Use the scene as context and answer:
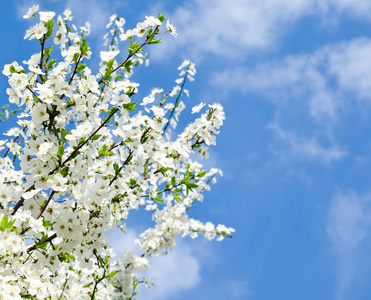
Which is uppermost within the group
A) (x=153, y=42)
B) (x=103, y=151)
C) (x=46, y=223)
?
(x=153, y=42)

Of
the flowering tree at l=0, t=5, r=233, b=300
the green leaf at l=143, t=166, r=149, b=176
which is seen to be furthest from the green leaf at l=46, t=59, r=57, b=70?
the green leaf at l=143, t=166, r=149, b=176

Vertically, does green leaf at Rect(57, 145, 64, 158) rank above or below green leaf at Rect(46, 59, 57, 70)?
below

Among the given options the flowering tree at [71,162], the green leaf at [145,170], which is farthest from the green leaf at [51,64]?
the green leaf at [145,170]

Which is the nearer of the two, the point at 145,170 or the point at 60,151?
the point at 60,151

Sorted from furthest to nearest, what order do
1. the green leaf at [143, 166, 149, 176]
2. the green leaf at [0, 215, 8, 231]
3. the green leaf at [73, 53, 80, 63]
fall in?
the green leaf at [143, 166, 149, 176] < the green leaf at [73, 53, 80, 63] < the green leaf at [0, 215, 8, 231]

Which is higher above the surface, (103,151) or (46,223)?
(103,151)

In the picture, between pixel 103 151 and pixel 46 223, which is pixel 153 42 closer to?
pixel 103 151

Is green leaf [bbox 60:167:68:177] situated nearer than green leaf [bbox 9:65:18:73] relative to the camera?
Yes

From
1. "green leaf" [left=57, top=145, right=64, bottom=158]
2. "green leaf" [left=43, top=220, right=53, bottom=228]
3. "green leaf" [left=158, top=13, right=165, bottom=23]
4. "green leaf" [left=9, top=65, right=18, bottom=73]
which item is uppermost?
"green leaf" [left=158, top=13, right=165, bottom=23]

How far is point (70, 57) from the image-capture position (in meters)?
3.51

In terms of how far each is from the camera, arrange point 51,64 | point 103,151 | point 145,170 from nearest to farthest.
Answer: point 51,64 < point 103,151 < point 145,170

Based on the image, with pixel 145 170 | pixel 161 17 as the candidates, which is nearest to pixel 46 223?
pixel 145 170

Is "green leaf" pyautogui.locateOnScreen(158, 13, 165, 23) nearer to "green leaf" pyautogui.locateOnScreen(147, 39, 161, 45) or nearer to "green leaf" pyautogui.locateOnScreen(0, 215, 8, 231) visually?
"green leaf" pyautogui.locateOnScreen(147, 39, 161, 45)

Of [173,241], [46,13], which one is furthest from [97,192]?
[173,241]
